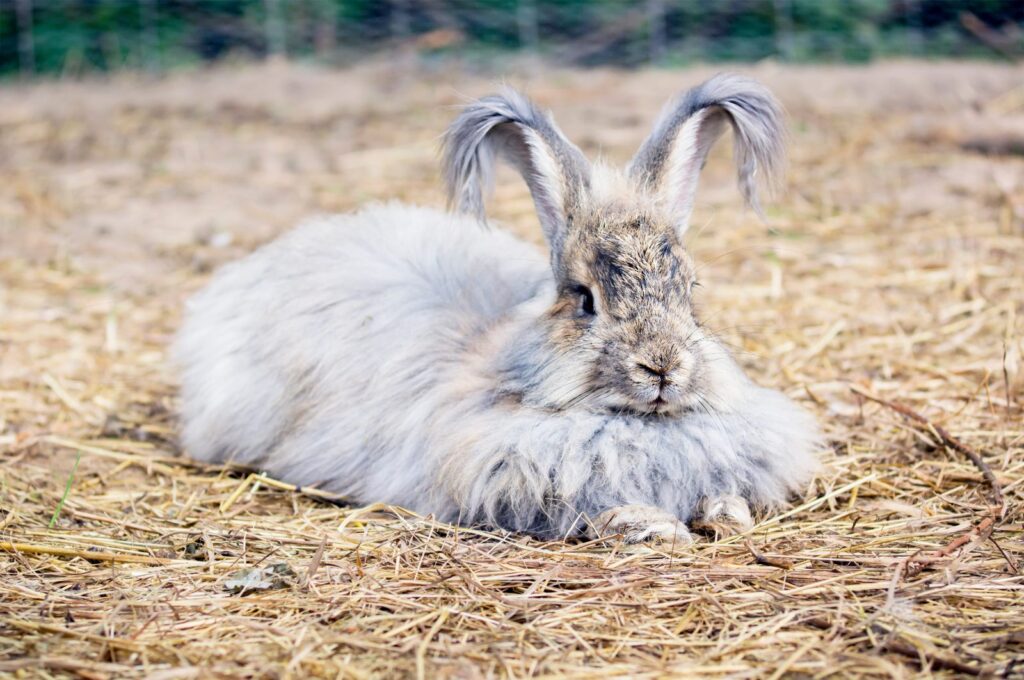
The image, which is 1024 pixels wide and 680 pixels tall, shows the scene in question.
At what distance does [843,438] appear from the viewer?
4176 mm

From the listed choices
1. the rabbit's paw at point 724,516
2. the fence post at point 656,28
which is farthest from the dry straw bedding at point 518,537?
the fence post at point 656,28

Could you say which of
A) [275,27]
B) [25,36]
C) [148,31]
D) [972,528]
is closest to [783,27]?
[275,27]

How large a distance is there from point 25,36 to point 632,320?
14.2 metres

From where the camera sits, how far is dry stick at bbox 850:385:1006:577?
3.00 m

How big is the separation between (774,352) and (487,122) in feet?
6.83

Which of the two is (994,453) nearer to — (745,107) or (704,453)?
(704,453)

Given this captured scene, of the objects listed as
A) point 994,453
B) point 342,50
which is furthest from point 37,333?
point 342,50

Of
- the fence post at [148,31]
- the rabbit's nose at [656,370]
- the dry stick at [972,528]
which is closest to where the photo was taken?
the dry stick at [972,528]

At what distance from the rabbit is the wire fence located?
11109 mm

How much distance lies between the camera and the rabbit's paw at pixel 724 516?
11.1 feet

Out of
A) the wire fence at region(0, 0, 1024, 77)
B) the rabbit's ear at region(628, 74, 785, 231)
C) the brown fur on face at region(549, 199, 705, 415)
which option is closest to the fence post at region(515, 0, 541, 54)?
the wire fence at region(0, 0, 1024, 77)

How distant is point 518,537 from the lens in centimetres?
341

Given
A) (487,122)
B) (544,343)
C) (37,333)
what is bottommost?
(37,333)

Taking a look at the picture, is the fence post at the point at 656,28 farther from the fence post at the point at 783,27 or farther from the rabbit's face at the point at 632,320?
the rabbit's face at the point at 632,320
